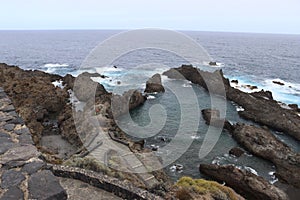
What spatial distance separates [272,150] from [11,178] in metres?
26.2

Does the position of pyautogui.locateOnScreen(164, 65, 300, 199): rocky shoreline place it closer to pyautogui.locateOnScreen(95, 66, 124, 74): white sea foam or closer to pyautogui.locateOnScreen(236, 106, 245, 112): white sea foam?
pyautogui.locateOnScreen(236, 106, 245, 112): white sea foam

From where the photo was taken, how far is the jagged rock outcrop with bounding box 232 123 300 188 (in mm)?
22625

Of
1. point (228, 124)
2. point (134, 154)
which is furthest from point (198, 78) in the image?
point (134, 154)

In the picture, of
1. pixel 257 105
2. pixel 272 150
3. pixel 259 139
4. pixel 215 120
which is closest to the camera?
pixel 272 150

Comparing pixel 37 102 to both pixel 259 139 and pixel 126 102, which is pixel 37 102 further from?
pixel 259 139

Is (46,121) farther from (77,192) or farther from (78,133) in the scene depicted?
(77,192)

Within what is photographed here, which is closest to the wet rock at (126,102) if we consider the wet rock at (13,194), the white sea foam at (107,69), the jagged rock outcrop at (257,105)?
the jagged rock outcrop at (257,105)

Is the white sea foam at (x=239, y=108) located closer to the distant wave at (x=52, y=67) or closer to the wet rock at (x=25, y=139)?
the wet rock at (x=25, y=139)

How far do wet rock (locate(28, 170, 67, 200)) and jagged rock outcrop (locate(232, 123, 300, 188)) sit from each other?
75.0 feet

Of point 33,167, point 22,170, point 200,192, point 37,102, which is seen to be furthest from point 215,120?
point 22,170

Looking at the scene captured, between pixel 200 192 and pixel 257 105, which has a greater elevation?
pixel 200 192

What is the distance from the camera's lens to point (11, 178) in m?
4.16

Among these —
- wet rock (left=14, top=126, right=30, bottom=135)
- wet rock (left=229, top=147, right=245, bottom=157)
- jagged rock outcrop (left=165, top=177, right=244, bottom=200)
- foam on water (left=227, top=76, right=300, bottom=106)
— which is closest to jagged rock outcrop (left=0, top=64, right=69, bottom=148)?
jagged rock outcrop (left=165, top=177, right=244, bottom=200)

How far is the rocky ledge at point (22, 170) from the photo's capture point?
3.84 m
